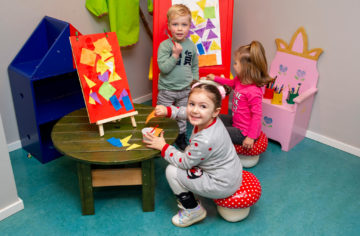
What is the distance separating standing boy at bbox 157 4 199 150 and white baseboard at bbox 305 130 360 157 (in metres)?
1.28

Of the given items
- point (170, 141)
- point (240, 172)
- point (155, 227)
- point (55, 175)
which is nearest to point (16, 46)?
point (55, 175)

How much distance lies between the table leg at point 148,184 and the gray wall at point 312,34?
56.6 inches

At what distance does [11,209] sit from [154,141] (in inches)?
42.5

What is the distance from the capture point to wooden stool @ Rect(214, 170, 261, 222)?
2205 millimetres

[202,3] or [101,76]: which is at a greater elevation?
[202,3]

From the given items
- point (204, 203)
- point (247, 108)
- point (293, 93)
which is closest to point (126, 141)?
point (204, 203)

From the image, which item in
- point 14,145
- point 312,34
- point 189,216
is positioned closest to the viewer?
point 189,216

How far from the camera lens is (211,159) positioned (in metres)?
2.11

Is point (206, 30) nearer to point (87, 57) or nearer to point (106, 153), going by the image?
point (87, 57)

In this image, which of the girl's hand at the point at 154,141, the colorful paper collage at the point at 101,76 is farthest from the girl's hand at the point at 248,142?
the colorful paper collage at the point at 101,76

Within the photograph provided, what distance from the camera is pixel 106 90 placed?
235cm

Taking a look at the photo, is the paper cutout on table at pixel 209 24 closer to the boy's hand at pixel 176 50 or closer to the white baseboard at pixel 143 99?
the boy's hand at pixel 176 50

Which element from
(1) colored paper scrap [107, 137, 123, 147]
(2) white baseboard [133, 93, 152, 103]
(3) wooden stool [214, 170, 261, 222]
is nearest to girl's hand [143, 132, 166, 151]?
(1) colored paper scrap [107, 137, 123, 147]

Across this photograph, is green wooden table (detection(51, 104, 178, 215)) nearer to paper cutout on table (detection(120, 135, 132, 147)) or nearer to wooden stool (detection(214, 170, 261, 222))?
paper cutout on table (detection(120, 135, 132, 147))
